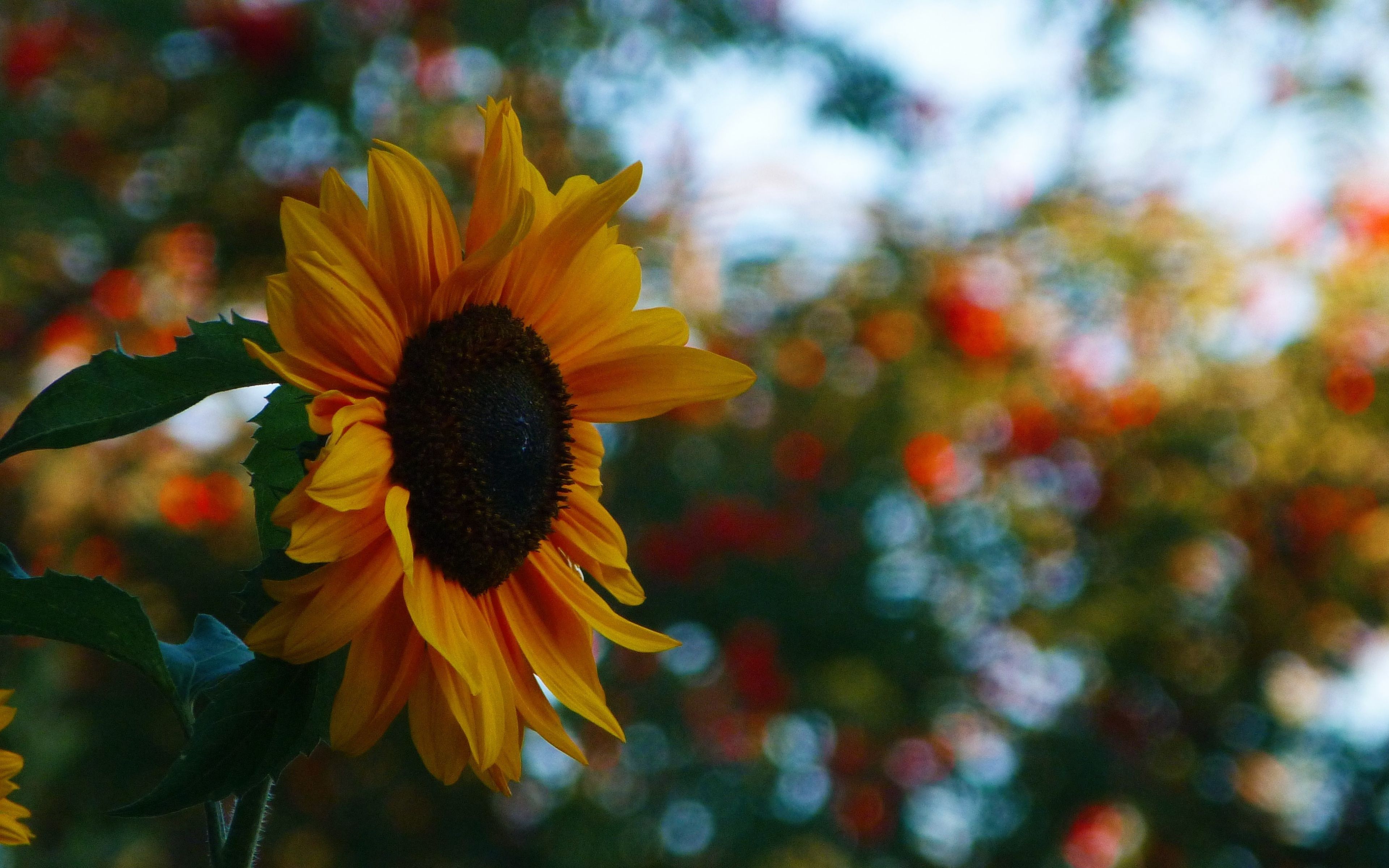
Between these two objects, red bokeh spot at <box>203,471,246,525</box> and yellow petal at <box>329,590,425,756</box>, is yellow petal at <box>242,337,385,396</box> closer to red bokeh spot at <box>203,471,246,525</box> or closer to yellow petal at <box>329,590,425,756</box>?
yellow petal at <box>329,590,425,756</box>

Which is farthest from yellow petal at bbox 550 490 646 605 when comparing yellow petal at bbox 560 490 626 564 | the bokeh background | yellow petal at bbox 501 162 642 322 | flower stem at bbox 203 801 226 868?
the bokeh background

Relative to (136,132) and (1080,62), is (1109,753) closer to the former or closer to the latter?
(1080,62)

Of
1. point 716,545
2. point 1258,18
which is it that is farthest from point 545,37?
point 1258,18

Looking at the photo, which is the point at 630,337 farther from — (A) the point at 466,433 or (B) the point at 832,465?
(B) the point at 832,465

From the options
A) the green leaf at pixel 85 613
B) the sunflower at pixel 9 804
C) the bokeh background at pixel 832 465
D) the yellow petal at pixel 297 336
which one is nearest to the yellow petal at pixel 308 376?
the yellow petal at pixel 297 336

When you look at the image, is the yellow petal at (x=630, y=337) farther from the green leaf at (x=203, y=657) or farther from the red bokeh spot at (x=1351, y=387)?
the red bokeh spot at (x=1351, y=387)

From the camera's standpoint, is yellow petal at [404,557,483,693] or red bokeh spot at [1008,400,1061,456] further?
red bokeh spot at [1008,400,1061,456]
